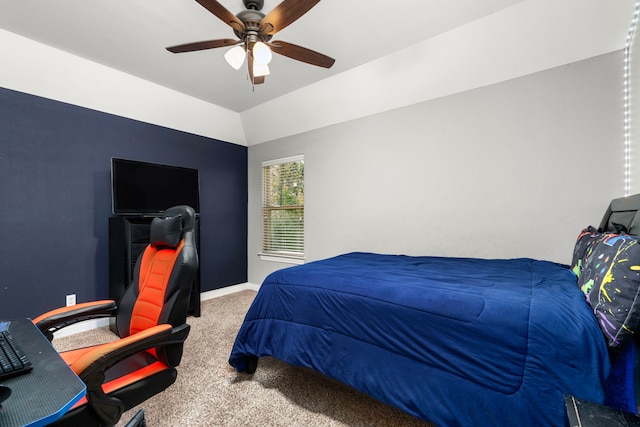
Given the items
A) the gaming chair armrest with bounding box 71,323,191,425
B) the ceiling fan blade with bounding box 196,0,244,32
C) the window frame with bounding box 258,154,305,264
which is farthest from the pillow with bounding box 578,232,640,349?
the window frame with bounding box 258,154,305,264

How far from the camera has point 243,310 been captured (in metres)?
3.70

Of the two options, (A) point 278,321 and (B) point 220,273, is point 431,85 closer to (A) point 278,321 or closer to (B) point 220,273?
(A) point 278,321

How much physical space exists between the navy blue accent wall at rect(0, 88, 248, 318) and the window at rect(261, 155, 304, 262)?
60.1 inches

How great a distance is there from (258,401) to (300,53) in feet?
8.39

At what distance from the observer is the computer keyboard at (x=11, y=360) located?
0.85 m

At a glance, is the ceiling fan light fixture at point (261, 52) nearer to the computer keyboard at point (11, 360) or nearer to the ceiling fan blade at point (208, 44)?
the ceiling fan blade at point (208, 44)

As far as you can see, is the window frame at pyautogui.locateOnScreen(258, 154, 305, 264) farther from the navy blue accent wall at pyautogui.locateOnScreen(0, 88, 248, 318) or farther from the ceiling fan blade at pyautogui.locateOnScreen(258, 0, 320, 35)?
the ceiling fan blade at pyautogui.locateOnScreen(258, 0, 320, 35)

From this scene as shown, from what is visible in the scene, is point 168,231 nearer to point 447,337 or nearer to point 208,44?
point 208,44

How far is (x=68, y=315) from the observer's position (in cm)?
150

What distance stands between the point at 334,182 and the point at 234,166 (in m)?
1.86

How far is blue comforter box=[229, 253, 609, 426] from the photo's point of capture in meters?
1.17

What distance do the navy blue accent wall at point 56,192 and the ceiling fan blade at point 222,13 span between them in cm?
239

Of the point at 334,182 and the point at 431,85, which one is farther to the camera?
the point at 334,182

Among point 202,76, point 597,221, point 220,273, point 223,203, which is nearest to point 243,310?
point 220,273
